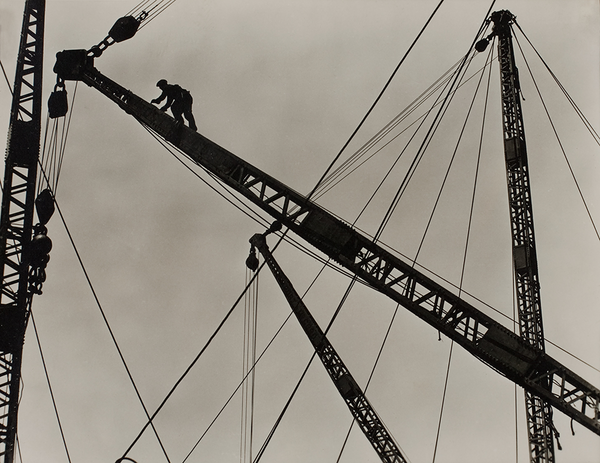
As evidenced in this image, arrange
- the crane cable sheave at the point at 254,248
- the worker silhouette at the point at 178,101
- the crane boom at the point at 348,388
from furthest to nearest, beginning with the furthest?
the crane cable sheave at the point at 254,248, the crane boom at the point at 348,388, the worker silhouette at the point at 178,101

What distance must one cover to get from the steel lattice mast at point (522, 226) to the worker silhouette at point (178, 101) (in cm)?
948

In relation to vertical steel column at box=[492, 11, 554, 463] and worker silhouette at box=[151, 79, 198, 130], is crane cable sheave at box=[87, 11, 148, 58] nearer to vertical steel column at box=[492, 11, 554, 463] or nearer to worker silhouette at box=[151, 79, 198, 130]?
worker silhouette at box=[151, 79, 198, 130]

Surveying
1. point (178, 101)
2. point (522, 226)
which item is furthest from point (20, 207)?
point (522, 226)

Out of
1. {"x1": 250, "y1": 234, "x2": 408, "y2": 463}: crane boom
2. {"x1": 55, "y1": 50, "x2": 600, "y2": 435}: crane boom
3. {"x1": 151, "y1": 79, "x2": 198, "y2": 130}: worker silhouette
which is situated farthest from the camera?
{"x1": 250, "y1": 234, "x2": 408, "y2": 463}: crane boom

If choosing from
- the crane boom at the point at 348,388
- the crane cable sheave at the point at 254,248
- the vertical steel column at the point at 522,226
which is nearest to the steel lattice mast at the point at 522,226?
the vertical steel column at the point at 522,226

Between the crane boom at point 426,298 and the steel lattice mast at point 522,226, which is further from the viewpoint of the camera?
the steel lattice mast at point 522,226

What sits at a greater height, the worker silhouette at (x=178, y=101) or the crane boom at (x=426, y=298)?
the worker silhouette at (x=178, y=101)

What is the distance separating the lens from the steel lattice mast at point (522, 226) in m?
13.8

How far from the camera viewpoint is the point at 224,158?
1019cm

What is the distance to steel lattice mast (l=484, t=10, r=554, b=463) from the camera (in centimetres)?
1383

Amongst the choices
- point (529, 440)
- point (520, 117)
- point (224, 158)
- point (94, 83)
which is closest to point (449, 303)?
point (224, 158)

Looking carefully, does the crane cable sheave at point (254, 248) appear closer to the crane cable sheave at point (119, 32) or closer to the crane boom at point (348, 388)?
the crane boom at point (348, 388)

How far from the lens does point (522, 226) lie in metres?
14.7

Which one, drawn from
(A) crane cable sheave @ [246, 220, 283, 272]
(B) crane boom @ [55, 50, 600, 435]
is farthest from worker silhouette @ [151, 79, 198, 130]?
(A) crane cable sheave @ [246, 220, 283, 272]
